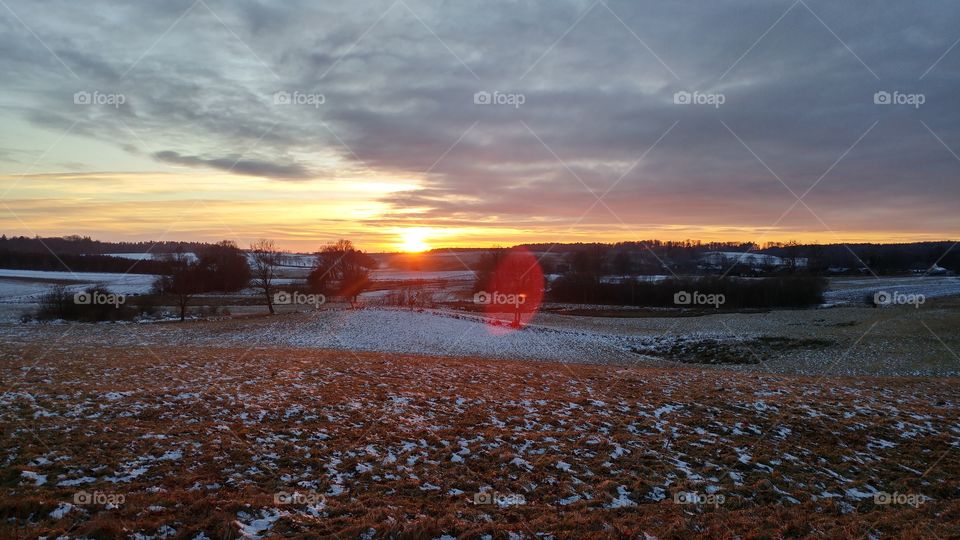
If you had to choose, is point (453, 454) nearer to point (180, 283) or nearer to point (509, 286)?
point (180, 283)

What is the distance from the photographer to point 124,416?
9.27 m

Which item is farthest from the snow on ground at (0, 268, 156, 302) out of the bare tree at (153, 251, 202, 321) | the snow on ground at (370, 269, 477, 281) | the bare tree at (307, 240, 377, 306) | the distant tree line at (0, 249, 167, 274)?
the snow on ground at (370, 269, 477, 281)

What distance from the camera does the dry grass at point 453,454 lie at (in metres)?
6.01

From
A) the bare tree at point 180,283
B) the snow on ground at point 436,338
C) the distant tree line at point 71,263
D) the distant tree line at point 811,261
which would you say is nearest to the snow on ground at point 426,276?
Answer: the distant tree line at point 811,261

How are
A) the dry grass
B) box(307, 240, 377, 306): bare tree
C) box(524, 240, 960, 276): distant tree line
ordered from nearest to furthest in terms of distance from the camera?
the dry grass, box(307, 240, 377, 306): bare tree, box(524, 240, 960, 276): distant tree line

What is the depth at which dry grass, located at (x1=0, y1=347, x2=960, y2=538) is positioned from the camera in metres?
6.01

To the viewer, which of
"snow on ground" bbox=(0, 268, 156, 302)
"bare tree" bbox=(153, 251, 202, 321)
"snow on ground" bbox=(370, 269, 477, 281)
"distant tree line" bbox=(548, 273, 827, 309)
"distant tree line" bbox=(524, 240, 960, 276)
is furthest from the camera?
"snow on ground" bbox=(370, 269, 477, 281)

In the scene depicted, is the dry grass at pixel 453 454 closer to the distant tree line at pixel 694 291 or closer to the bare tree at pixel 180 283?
the bare tree at pixel 180 283

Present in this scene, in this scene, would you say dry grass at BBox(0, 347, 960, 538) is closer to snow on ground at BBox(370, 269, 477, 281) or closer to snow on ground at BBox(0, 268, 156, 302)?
snow on ground at BBox(0, 268, 156, 302)

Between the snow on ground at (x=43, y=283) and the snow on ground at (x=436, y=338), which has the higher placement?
the snow on ground at (x=43, y=283)

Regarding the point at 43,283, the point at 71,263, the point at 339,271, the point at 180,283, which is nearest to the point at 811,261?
the point at 339,271

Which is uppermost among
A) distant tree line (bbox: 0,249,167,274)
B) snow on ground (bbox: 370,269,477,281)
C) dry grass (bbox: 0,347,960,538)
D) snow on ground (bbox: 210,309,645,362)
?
distant tree line (bbox: 0,249,167,274)

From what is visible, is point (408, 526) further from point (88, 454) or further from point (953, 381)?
point (953, 381)

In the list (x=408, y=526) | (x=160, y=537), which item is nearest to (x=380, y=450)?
(x=408, y=526)
